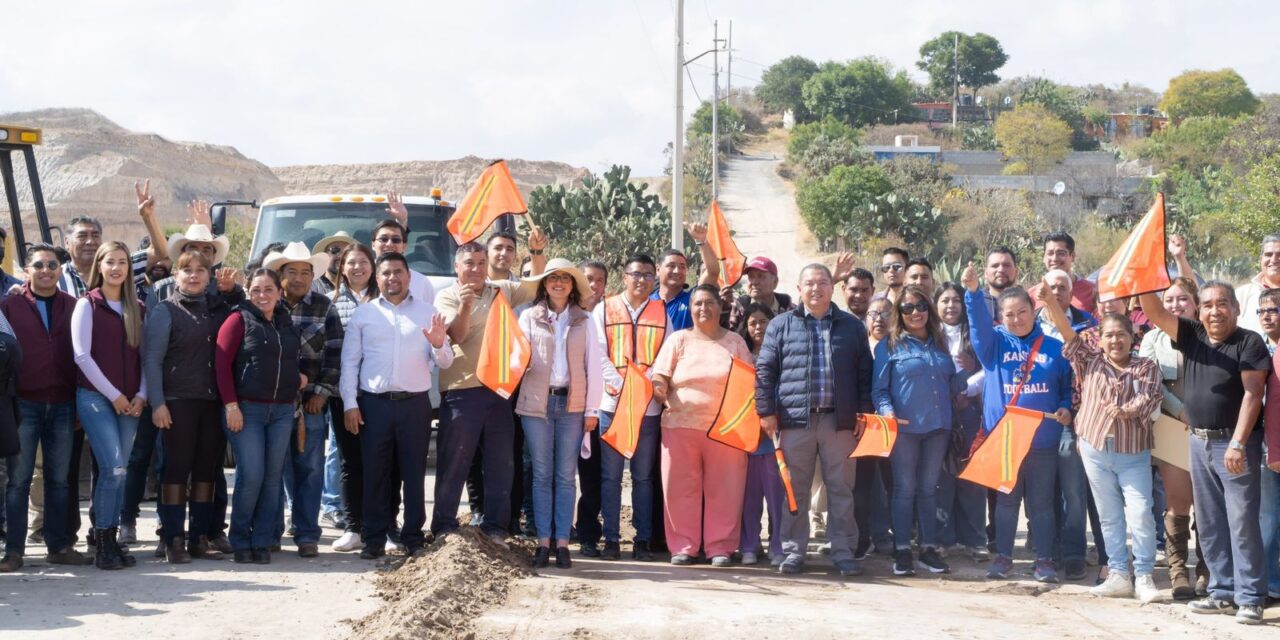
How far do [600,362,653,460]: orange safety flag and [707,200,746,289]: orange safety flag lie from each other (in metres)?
1.86

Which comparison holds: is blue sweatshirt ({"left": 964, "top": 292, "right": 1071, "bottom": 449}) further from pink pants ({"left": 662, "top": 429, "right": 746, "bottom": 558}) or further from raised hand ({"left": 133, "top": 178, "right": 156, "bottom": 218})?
raised hand ({"left": 133, "top": 178, "right": 156, "bottom": 218})

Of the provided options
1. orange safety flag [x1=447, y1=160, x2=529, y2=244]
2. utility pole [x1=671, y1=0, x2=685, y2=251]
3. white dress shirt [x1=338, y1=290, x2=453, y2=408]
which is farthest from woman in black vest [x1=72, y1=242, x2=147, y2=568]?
utility pole [x1=671, y1=0, x2=685, y2=251]

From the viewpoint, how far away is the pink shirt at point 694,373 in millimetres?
8422

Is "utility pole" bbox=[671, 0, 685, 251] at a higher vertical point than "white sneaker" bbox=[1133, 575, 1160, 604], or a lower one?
higher

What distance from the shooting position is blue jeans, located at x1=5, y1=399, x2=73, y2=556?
7.58 meters

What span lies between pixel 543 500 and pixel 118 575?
8.40 ft

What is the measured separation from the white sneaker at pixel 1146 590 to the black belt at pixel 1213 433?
0.98 m

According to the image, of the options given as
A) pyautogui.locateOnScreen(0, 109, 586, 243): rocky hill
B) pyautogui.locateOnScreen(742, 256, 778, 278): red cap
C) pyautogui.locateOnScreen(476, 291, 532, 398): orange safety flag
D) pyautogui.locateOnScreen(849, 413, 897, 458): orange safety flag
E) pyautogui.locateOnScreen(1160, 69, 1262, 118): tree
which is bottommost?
A: pyautogui.locateOnScreen(849, 413, 897, 458): orange safety flag

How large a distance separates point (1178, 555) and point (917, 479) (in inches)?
66.0

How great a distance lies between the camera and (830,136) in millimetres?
76562

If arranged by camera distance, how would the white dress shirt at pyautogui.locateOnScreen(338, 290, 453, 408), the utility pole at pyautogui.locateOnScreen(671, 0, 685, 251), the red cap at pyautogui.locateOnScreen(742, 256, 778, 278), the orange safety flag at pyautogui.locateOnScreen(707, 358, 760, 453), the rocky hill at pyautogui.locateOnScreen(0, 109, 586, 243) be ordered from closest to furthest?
1. the white dress shirt at pyautogui.locateOnScreen(338, 290, 453, 408)
2. the orange safety flag at pyautogui.locateOnScreen(707, 358, 760, 453)
3. the red cap at pyautogui.locateOnScreen(742, 256, 778, 278)
4. the utility pole at pyautogui.locateOnScreen(671, 0, 685, 251)
5. the rocky hill at pyautogui.locateOnScreen(0, 109, 586, 243)

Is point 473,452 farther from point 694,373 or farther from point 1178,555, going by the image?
point 1178,555

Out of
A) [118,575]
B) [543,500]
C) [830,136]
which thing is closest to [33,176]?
[118,575]

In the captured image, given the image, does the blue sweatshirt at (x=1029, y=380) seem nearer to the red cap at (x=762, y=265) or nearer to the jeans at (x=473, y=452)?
the red cap at (x=762, y=265)
